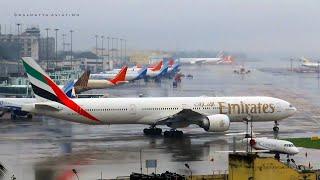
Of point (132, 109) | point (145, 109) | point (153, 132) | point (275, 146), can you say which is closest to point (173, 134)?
point (153, 132)

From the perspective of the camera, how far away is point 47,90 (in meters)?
61.1

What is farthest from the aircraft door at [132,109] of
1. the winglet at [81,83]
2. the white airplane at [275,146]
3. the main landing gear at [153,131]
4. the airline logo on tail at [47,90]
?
the winglet at [81,83]

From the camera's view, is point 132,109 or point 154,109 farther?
point 154,109

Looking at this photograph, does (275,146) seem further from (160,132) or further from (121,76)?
(121,76)

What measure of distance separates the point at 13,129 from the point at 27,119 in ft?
37.6

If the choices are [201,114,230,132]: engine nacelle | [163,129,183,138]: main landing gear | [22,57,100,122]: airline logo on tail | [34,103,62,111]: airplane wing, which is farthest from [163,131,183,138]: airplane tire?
[34,103,62,111]: airplane wing

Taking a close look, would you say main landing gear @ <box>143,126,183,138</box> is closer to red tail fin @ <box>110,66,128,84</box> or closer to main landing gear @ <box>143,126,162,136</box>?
main landing gear @ <box>143,126,162,136</box>

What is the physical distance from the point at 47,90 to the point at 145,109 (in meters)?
8.58

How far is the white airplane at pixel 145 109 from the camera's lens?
200ft

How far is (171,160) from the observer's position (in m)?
48.2

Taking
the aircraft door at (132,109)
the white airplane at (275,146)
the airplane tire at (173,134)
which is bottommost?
the airplane tire at (173,134)

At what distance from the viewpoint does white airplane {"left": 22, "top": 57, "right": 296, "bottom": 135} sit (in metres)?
60.8

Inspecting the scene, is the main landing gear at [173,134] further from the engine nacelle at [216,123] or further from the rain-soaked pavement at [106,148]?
the engine nacelle at [216,123]

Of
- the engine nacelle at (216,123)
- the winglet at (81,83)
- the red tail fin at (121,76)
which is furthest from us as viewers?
the red tail fin at (121,76)
